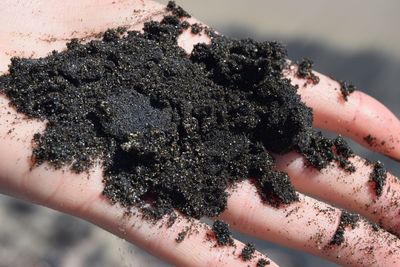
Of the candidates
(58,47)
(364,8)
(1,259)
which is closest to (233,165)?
(58,47)

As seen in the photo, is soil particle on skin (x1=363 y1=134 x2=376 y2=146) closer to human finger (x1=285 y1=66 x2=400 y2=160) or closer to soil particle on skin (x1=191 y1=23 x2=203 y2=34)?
human finger (x1=285 y1=66 x2=400 y2=160)

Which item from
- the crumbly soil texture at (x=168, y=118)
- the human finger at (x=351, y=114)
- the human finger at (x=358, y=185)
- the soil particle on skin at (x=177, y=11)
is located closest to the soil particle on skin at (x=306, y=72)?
the human finger at (x=351, y=114)

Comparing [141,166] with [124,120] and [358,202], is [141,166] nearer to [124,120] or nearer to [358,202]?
[124,120]

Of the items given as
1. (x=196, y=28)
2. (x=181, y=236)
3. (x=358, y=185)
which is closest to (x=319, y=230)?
(x=358, y=185)

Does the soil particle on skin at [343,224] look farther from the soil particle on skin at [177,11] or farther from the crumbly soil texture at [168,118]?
the soil particle on skin at [177,11]

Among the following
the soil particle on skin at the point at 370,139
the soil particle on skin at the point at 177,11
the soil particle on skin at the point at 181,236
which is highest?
the soil particle on skin at the point at 177,11
